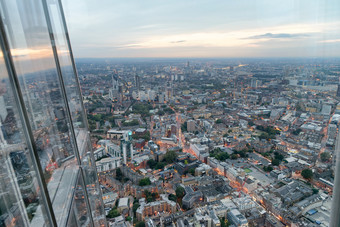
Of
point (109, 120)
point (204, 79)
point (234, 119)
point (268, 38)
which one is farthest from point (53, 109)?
point (204, 79)

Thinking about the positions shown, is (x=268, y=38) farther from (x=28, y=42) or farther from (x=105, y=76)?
(x=105, y=76)

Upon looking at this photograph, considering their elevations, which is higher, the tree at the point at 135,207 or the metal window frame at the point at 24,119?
the metal window frame at the point at 24,119

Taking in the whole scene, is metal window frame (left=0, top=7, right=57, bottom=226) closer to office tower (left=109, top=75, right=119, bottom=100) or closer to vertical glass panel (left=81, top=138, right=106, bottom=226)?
vertical glass panel (left=81, top=138, right=106, bottom=226)

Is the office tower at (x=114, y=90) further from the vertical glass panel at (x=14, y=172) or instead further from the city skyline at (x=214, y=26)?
the vertical glass panel at (x=14, y=172)

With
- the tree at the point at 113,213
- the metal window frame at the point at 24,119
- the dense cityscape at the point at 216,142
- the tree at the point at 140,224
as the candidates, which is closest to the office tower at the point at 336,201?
the dense cityscape at the point at 216,142

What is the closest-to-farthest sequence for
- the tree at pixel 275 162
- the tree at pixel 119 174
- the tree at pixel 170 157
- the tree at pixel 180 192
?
the tree at pixel 180 192 → the tree at pixel 119 174 → the tree at pixel 275 162 → the tree at pixel 170 157

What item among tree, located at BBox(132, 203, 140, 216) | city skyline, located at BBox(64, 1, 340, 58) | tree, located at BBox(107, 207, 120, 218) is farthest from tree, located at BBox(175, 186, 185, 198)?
city skyline, located at BBox(64, 1, 340, 58)

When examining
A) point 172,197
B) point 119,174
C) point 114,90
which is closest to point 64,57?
point 172,197

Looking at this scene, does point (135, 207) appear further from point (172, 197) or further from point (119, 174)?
point (119, 174)
